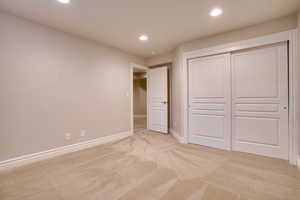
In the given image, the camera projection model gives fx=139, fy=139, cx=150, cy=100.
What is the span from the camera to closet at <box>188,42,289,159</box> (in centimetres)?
246

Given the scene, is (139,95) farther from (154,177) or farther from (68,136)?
(154,177)

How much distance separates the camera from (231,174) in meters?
2.00

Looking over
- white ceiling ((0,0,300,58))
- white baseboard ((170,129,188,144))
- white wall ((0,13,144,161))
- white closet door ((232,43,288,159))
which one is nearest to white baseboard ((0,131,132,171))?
white wall ((0,13,144,161))

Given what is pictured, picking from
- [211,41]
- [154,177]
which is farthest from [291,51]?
[154,177]

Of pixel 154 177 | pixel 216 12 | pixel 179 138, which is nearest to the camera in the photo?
pixel 154 177

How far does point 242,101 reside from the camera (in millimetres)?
2795

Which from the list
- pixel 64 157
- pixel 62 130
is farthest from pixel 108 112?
pixel 64 157

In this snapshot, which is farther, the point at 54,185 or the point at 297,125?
the point at 297,125

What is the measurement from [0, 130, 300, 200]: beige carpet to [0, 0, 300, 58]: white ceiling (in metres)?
2.44

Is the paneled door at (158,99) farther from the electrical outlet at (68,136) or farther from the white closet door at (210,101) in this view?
the electrical outlet at (68,136)

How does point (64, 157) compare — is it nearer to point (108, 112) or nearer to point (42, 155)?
point (42, 155)

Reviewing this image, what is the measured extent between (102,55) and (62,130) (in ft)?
6.37

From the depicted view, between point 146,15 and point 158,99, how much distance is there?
2.72m

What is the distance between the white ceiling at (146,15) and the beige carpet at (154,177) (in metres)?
2.44
